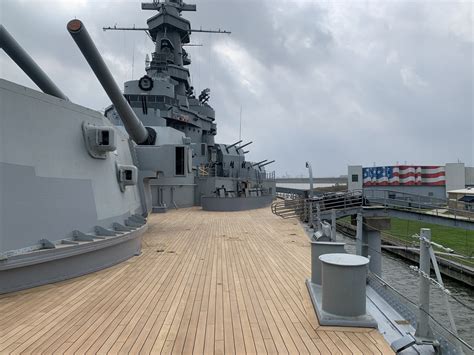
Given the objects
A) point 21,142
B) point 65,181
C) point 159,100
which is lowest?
point 65,181

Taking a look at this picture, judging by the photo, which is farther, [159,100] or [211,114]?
[211,114]

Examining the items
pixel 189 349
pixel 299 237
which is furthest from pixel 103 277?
pixel 299 237

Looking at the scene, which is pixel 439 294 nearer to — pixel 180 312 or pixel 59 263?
pixel 180 312

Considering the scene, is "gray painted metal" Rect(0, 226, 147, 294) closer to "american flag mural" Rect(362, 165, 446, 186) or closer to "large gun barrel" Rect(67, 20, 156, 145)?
"large gun barrel" Rect(67, 20, 156, 145)

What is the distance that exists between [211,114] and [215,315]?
26316mm

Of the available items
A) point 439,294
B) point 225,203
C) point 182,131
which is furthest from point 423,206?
point 182,131

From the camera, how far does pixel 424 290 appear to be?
2.52 meters

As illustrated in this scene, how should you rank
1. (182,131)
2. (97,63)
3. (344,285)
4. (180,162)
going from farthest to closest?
1. (182,131)
2. (180,162)
3. (97,63)
4. (344,285)

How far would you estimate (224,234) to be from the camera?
30.9 ft

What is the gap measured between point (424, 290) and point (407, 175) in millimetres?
28626

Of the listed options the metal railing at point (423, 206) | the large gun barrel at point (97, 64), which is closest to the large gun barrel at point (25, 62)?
the large gun barrel at point (97, 64)

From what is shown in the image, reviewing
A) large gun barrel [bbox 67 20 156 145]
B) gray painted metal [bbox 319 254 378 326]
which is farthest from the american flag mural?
gray painted metal [bbox 319 254 378 326]

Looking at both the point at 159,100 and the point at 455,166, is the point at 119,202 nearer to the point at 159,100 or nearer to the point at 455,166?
the point at 159,100

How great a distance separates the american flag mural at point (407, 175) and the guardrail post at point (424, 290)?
92.7ft
